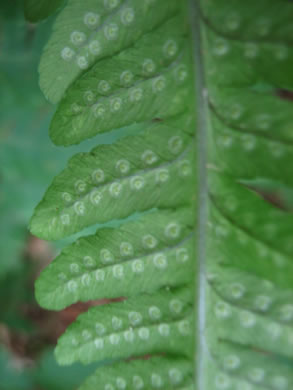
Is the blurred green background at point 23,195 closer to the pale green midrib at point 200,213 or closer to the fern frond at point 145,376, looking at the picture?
the pale green midrib at point 200,213

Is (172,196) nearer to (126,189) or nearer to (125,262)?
(126,189)

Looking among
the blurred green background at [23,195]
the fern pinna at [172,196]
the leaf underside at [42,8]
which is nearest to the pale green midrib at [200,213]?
the fern pinna at [172,196]

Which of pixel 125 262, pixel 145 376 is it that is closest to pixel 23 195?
pixel 125 262

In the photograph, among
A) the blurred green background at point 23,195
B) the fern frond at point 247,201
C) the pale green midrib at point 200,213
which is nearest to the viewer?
the fern frond at point 247,201

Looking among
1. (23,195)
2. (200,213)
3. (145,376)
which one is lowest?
(145,376)

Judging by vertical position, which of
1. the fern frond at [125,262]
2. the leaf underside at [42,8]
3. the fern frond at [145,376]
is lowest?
the fern frond at [145,376]

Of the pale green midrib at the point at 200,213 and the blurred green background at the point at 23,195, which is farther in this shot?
the blurred green background at the point at 23,195

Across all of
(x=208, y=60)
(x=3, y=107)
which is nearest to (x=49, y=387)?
(x=3, y=107)

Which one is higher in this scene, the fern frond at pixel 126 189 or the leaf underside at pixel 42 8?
the leaf underside at pixel 42 8
